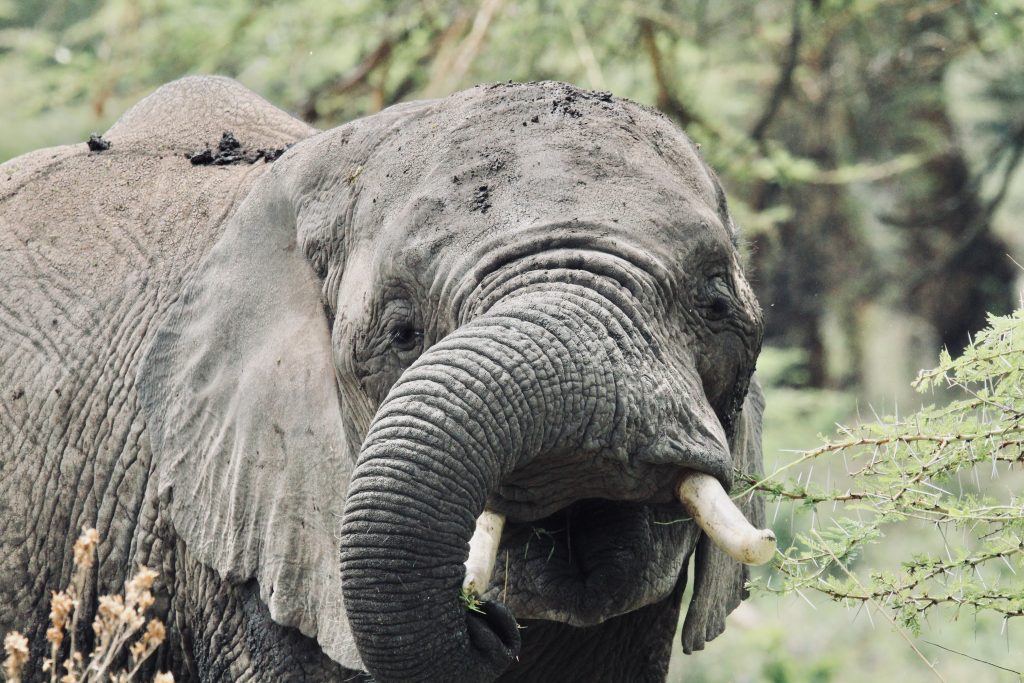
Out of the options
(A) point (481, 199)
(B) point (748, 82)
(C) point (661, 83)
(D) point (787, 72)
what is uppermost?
(A) point (481, 199)

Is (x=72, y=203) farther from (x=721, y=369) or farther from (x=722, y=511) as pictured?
(x=722, y=511)

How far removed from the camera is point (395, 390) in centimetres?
305

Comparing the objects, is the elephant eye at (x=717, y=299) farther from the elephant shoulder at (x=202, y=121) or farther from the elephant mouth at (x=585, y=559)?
the elephant shoulder at (x=202, y=121)

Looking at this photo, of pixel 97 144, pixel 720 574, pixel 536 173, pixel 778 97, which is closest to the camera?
pixel 536 173

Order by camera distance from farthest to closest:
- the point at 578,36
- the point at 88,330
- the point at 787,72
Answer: the point at 787,72
the point at 578,36
the point at 88,330

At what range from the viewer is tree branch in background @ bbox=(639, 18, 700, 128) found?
9.42m

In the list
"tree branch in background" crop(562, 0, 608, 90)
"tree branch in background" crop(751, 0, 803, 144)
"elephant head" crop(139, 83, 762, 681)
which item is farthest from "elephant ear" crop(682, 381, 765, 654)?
"tree branch in background" crop(751, 0, 803, 144)

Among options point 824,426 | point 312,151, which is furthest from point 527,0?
point 312,151

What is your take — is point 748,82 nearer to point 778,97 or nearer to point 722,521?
point 778,97

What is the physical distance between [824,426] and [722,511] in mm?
8688

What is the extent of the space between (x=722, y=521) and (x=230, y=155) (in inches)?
96.9

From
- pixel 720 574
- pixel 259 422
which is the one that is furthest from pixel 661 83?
pixel 259 422

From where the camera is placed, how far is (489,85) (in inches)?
154

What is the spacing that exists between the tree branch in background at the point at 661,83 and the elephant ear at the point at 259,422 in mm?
5561
